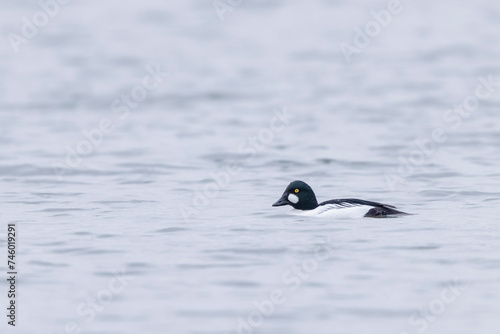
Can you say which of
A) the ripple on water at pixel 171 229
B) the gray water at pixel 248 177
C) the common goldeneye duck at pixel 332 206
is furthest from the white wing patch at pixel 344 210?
the ripple on water at pixel 171 229

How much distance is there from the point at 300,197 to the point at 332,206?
62 centimetres

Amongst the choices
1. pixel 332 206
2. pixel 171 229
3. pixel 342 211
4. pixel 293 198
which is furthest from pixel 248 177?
pixel 171 229

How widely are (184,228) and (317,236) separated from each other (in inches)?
74.4

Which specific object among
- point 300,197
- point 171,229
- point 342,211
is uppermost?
point 300,197

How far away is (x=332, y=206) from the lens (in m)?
17.1

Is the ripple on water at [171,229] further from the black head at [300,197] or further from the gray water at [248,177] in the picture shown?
the black head at [300,197]

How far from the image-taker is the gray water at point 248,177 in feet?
41.1

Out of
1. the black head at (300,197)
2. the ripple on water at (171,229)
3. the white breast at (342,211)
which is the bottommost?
the ripple on water at (171,229)

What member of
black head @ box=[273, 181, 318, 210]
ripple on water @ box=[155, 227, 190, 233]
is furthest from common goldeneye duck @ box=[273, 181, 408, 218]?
ripple on water @ box=[155, 227, 190, 233]

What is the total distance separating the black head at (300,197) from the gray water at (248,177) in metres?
0.44

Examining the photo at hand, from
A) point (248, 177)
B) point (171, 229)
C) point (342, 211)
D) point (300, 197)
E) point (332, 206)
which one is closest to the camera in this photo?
A: point (171, 229)

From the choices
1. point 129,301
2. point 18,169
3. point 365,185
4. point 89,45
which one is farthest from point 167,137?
point 89,45

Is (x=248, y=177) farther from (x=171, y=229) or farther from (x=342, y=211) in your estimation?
(x=171, y=229)

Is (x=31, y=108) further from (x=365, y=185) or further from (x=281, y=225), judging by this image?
(x=281, y=225)
